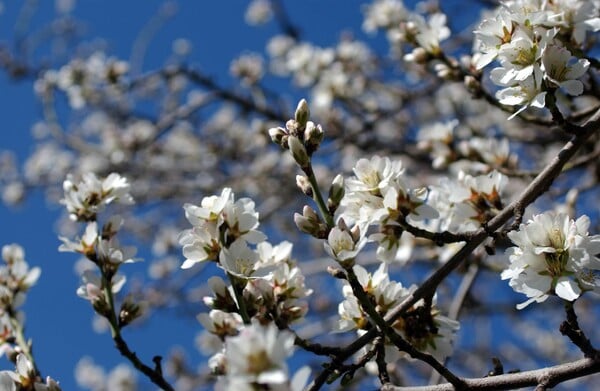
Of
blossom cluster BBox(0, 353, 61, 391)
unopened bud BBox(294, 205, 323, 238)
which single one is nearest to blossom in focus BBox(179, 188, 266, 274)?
unopened bud BBox(294, 205, 323, 238)

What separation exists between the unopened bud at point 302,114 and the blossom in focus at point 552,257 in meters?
0.44

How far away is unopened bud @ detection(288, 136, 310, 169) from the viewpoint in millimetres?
1217

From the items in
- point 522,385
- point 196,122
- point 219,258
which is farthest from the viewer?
point 196,122

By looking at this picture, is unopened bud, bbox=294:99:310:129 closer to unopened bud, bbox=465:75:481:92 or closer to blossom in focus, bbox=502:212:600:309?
blossom in focus, bbox=502:212:600:309

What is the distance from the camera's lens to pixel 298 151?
1.22 meters

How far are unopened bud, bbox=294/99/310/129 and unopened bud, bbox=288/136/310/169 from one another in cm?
8

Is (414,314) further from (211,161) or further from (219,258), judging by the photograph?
(211,161)

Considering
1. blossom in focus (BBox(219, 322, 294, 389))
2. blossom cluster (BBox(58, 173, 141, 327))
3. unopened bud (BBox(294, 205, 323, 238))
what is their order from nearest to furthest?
blossom in focus (BBox(219, 322, 294, 389)), unopened bud (BBox(294, 205, 323, 238)), blossom cluster (BBox(58, 173, 141, 327))

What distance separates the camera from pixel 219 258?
48.9 inches

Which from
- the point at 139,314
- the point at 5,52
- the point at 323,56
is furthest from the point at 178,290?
the point at 139,314

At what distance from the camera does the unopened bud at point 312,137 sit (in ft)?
4.17

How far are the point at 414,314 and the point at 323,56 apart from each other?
9.50 feet

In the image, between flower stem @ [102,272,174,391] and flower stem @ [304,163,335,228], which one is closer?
flower stem @ [304,163,335,228]

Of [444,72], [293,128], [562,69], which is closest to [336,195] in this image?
[293,128]
